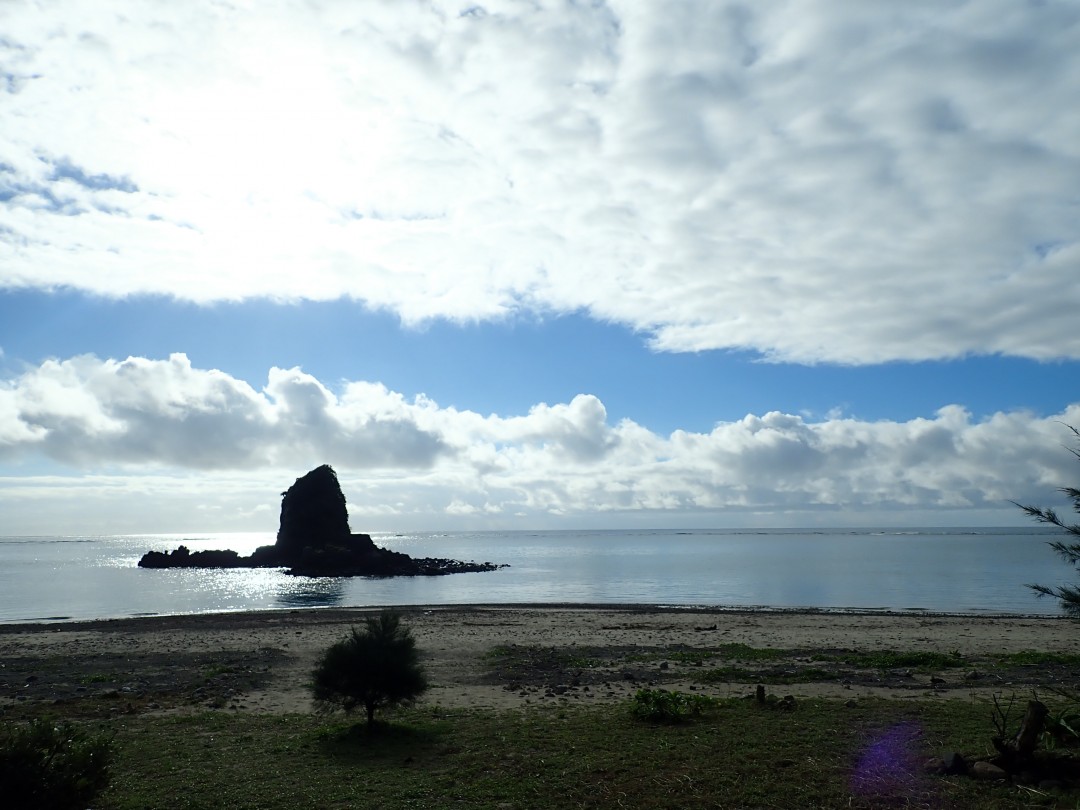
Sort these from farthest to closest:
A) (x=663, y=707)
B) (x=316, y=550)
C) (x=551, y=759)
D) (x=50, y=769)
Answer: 1. (x=316, y=550)
2. (x=663, y=707)
3. (x=551, y=759)
4. (x=50, y=769)

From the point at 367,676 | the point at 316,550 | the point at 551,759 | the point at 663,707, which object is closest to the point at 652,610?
the point at 663,707

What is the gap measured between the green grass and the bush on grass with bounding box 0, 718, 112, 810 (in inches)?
76.2

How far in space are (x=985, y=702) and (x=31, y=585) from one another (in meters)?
109

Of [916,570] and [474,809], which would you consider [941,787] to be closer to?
[474,809]

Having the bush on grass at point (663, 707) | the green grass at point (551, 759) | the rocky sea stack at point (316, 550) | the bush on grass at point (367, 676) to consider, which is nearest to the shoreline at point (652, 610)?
the bush on grass at point (663, 707)

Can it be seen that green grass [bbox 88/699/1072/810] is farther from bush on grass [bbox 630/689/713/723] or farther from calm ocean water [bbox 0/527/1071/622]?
calm ocean water [bbox 0/527/1071/622]

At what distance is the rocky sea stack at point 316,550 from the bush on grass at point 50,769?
115 meters

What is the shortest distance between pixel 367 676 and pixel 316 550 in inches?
4744

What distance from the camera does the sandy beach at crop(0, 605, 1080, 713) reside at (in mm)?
20250

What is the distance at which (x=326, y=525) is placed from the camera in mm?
144125

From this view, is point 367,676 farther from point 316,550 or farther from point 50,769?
point 316,550

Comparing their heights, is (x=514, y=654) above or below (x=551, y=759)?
below

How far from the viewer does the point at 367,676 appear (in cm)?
1593

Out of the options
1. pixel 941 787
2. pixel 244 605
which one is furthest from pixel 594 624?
pixel 244 605
